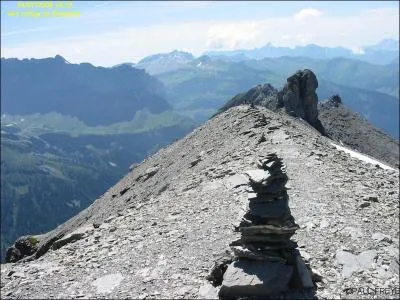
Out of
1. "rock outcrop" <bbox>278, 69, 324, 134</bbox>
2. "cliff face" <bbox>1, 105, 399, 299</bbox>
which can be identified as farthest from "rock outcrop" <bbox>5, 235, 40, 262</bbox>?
"rock outcrop" <bbox>278, 69, 324, 134</bbox>

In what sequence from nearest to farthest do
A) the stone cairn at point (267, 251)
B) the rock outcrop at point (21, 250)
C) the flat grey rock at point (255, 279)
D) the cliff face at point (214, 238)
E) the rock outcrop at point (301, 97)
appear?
the flat grey rock at point (255, 279), the stone cairn at point (267, 251), the cliff face at point (214, 238), the rock outcrop at point (21, 250), the rock outcrop at point (301, 97)

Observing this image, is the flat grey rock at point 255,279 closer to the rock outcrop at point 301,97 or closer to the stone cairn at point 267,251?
the stone cairn at point 267,251

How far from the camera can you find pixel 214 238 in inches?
936

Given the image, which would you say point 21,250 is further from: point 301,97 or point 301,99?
point 301,97

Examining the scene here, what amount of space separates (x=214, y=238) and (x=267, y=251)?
5740mm

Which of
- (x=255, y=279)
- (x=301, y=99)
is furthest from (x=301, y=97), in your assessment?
(x=255, y=279)

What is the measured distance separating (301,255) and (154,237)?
9306 mm

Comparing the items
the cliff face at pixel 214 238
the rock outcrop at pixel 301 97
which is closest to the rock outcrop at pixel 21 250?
the cliff face at pixel 214 238

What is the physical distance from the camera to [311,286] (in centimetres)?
1788

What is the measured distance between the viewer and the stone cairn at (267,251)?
1744cm

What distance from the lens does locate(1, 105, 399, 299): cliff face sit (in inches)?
776

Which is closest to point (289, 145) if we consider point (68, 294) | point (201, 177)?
point (201, 177)

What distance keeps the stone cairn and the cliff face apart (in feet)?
3.37

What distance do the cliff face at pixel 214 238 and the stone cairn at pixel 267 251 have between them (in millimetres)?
1028
